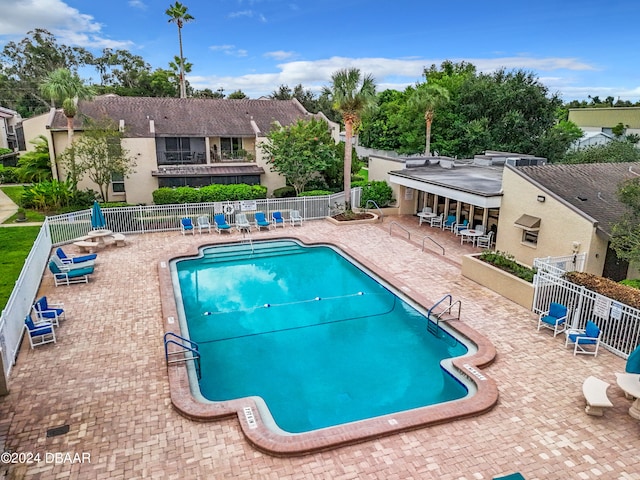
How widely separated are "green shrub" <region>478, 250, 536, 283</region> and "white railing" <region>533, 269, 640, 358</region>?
730mm

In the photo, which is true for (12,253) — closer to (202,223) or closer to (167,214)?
(167,214)

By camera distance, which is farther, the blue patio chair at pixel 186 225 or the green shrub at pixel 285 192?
the green shrub at pixel 285 192

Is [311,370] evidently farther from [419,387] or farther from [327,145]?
[327,145]

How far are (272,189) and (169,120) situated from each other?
29.9 feet

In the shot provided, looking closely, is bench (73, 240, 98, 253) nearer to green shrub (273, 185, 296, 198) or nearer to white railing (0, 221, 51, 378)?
white railing (0, 221, 51, 378)

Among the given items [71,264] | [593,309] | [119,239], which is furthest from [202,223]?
[593,309]

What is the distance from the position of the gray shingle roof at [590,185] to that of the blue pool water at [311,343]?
720 cm

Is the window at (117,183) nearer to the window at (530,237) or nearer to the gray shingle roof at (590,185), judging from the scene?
the gray shingle roof at (590,185)

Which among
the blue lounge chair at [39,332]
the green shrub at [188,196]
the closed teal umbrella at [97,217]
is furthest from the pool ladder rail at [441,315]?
the green shrub at [188,196]

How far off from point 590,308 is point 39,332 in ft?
47.1

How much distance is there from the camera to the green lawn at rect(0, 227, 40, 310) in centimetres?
1495

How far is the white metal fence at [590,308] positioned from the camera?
10.8 meters

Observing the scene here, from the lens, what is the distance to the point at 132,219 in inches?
863

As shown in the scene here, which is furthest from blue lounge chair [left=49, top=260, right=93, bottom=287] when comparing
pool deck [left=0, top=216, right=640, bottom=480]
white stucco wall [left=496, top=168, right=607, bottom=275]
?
white stucco wall [left=496, top=168, right=607, bottom=275]
